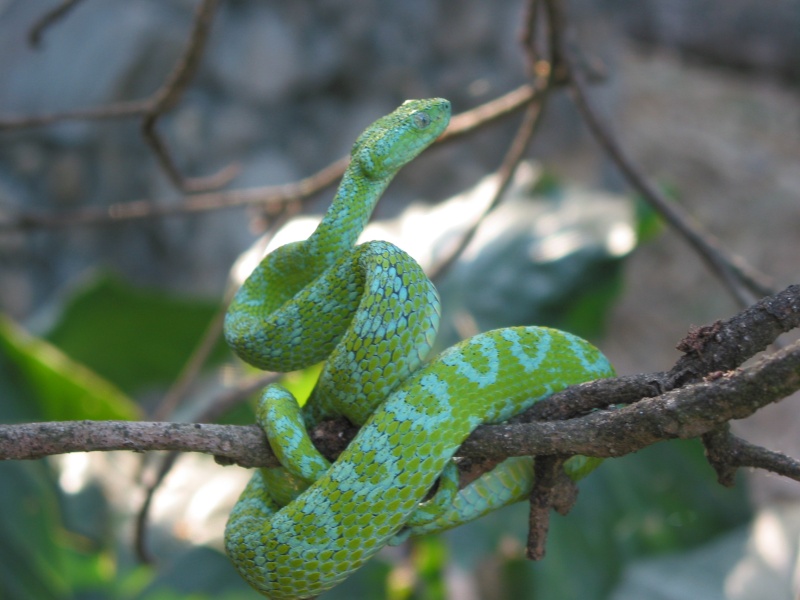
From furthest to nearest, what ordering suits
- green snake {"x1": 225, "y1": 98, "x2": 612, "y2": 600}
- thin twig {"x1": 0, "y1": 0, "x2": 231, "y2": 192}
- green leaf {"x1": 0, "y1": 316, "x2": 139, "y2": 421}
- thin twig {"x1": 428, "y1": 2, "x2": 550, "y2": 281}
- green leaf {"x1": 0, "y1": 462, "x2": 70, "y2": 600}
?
1. green leaf {"x1": 0, "y1": 316, "x2": 139, "y2": 421}
2. green leaf {"x1": 0, "y1": 462, "x2": 70, "y2": 600}
3. thin twig {"x1": 428, "y1": 2, "x2": 550, "y2": 281}
4. thin twig {"x1": 0, "y1": 0, "x2": 231, "y2": 192}
5. green snake {"x1": 225, "y1": 98, "x2": 612, "y2": 600}

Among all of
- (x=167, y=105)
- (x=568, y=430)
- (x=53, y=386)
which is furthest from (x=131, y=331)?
(x=568, y=430)

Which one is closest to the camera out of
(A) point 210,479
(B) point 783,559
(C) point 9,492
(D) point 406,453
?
(D) point 406,453

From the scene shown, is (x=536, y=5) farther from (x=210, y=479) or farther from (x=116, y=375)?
(x=116, y=375)

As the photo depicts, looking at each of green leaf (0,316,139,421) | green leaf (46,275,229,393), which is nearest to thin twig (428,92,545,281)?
green leaf (0,316,139,421)

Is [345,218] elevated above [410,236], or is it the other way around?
[345,218]

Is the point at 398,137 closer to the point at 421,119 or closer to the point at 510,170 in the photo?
the point at 421,119

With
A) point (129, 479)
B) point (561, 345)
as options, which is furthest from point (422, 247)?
point (561, 345)

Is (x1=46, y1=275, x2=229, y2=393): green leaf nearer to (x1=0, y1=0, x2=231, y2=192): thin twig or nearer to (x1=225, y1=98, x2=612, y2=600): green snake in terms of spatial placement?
(x1=0, y1=0, x2=231, y2=192): thin twig
